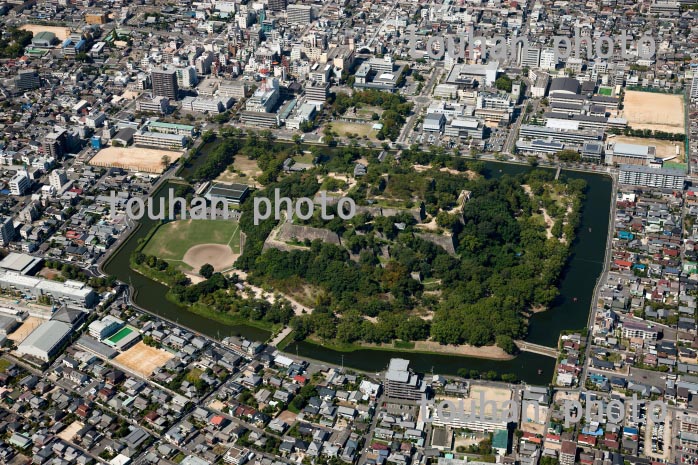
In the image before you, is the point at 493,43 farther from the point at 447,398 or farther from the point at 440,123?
the point at 447,398

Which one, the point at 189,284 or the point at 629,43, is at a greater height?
the point at 629,43

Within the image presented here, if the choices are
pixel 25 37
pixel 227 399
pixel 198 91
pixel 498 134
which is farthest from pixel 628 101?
pixel 25 37

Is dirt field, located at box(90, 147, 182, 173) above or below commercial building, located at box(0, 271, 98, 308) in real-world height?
above

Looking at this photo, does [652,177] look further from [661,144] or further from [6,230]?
[6,230]

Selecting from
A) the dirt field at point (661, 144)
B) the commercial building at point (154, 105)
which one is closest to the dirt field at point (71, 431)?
the commercial building at point (154, 105)

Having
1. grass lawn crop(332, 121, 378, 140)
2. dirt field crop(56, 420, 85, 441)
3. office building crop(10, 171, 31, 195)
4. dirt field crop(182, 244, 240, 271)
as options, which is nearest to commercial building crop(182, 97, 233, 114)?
grass lawn crop(332, 121, 378, 140)

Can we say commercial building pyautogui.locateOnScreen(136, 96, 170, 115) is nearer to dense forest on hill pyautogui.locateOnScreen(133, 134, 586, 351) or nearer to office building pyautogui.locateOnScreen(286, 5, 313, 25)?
dense forest on hill pyautogui.locateOnScreen(133, 134, 586, 351)

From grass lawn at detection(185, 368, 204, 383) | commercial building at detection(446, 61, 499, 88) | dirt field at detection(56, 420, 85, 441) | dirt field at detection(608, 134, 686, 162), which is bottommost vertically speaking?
dirt field at detection(56, 420, 85, 441)
